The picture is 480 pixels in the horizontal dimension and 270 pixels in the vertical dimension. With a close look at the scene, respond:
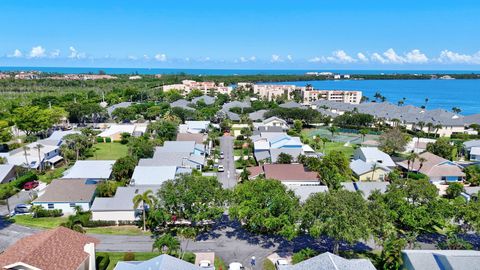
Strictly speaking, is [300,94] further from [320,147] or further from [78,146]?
[78,146]

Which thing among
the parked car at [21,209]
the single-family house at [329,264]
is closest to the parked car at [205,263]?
the single-family house at [329,264]

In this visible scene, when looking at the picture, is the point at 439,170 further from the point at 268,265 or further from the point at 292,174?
the point at 268,265

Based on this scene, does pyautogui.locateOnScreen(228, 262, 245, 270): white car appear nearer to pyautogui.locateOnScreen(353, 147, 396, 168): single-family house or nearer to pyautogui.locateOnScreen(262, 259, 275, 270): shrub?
pyautogui.locateOnScreen(262, 259, 275, 270): shrub

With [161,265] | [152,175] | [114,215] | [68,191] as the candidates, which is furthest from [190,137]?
[161,265]

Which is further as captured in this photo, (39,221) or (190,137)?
(190,137)

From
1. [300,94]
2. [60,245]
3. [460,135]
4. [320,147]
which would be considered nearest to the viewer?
[60,245]

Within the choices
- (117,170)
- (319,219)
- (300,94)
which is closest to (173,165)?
(117,170)

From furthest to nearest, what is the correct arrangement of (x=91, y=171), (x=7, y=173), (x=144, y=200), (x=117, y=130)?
(x=117, y=130) < (x=91, y=171) < (x=7, y=173) < (x=144, y=200)
